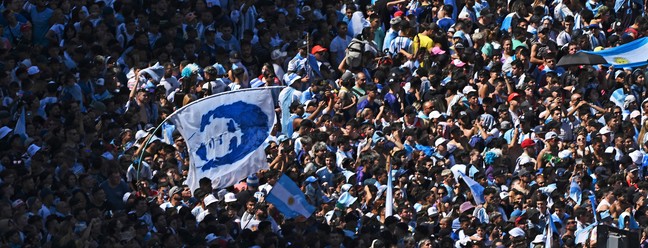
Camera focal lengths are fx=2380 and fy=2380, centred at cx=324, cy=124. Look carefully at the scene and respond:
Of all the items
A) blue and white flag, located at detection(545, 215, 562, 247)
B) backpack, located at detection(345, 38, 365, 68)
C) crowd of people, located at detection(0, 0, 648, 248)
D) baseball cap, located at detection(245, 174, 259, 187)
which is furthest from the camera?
backpack, located at detection(345, 38, 365, 68)

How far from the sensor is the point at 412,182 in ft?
102

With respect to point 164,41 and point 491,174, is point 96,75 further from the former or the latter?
point 491,174

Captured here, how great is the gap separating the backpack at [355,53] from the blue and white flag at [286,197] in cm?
634

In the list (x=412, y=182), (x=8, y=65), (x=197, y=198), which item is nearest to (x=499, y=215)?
(x=412, y=182)

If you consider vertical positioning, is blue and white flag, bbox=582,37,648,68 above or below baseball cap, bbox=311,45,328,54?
above

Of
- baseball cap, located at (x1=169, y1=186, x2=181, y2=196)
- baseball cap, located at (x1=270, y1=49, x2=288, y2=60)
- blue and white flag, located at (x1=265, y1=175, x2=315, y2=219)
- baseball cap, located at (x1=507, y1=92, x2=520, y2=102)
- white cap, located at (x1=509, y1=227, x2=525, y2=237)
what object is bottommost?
baseball cap, located at (x1=507, y1=92, x2=520, y2=102)

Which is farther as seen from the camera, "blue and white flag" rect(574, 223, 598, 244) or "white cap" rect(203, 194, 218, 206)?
"blue and white flag" rect(574, 223, 598, 244)

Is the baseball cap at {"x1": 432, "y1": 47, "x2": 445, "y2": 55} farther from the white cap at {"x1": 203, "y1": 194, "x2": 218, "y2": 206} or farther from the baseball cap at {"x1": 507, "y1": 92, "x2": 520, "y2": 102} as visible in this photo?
the white cap at {"x1": 203, "y1": 194, "x2": 218, "y2": 206}

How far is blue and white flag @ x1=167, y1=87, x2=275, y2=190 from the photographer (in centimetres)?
2839

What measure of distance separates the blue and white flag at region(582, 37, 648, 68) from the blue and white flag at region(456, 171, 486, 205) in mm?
3230

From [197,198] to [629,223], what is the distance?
6081mm

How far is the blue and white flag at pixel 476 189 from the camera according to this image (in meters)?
31.0

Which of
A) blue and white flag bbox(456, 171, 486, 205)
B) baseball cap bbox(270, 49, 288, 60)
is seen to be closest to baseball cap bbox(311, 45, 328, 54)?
baseball cap bbox(270, 49, 288, 60)

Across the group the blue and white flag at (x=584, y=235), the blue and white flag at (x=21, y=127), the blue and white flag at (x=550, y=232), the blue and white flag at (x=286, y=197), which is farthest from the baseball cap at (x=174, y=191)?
the blue and white flag at (x=584, y=235)
